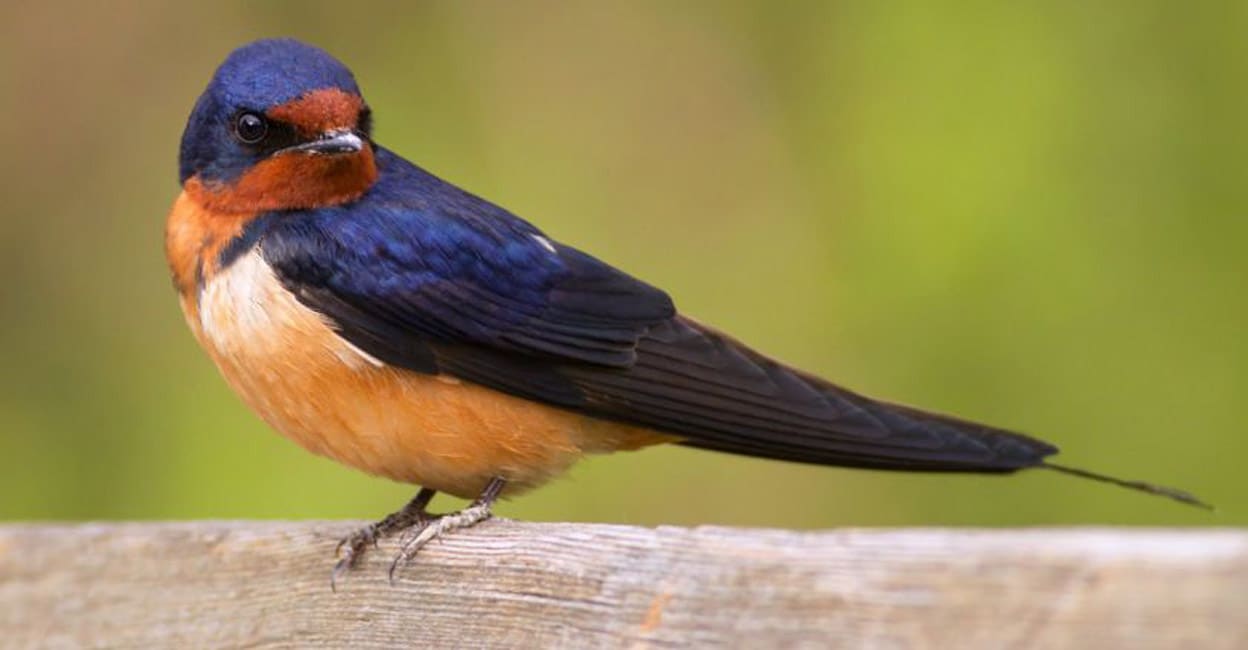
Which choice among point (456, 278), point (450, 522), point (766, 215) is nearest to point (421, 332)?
point (456, 278)

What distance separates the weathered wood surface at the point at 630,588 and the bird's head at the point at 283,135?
460 millimetres

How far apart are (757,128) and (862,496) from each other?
0.74 m

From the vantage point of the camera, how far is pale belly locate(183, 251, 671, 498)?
2.38m

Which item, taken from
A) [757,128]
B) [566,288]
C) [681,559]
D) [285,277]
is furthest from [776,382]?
[757,128]

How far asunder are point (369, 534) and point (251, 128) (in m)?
0.68

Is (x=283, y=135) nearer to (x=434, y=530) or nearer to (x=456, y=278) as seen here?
(x=456, y=278)

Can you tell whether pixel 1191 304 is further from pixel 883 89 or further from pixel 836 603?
pixel 836 603

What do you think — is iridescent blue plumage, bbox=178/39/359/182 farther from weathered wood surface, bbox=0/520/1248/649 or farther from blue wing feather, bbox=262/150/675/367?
weathered wood surface, bbox=0/520/1248/649

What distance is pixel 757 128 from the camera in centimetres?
377

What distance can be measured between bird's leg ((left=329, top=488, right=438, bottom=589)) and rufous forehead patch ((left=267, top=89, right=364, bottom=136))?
50 centimetres

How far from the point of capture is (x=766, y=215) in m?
3.74

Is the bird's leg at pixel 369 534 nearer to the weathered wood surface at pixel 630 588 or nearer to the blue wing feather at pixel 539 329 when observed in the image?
the weathered wood surface at pixel 630 588

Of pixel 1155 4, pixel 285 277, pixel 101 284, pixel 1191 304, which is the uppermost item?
pixel 1155 4

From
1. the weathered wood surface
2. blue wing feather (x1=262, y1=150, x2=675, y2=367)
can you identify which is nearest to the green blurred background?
blue wing feather (x1=262, y1=150, x2=675, y2=367)
